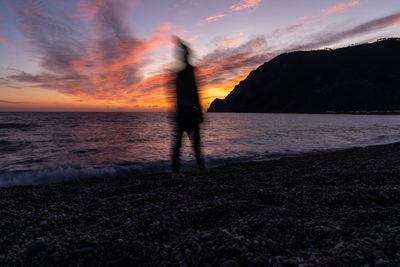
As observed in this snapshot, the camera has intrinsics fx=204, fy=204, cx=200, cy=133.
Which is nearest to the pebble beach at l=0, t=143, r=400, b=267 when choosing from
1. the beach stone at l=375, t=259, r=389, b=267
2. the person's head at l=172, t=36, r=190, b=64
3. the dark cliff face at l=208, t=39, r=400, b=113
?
the beach stone at l=375, t=259, r=389, b=267

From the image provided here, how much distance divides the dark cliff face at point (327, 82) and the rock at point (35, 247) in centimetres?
14359

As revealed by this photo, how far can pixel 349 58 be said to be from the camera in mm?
151000

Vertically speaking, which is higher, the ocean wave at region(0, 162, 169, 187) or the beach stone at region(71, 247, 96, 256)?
the beach stone at region(71, 247, 96, 256)

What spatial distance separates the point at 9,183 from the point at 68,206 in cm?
425

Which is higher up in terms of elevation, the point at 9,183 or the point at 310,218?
the point at 310,218

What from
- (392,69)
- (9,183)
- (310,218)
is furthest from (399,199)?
(392,69)

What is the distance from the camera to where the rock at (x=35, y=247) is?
6.47ft

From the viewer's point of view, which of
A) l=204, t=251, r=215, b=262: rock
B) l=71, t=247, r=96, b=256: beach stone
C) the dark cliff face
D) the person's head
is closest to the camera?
l=204, t=251, r=215, b=262: rock

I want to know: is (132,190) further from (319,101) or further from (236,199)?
(319,101)

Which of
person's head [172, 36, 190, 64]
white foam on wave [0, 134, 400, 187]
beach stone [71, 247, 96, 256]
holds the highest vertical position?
person's head [172, 36, 190, 64]

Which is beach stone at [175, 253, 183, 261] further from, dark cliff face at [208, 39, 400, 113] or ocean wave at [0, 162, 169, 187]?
dark cliff face at [208, 39, 400, 113]

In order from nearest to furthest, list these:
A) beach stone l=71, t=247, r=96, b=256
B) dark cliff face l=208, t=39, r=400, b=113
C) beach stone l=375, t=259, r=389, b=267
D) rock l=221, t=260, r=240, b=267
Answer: beach stone l=375, t=259, r=389, b=267 → rock l=221, t=260, r=240, b=267 → beach stone l=71, t=247, r=96, b=256 → dark cliff face l=208, t=39, r=400, b=113

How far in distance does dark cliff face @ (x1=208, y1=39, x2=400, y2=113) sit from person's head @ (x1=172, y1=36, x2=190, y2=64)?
461ft

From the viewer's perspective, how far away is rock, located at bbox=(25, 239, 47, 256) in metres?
1.97
